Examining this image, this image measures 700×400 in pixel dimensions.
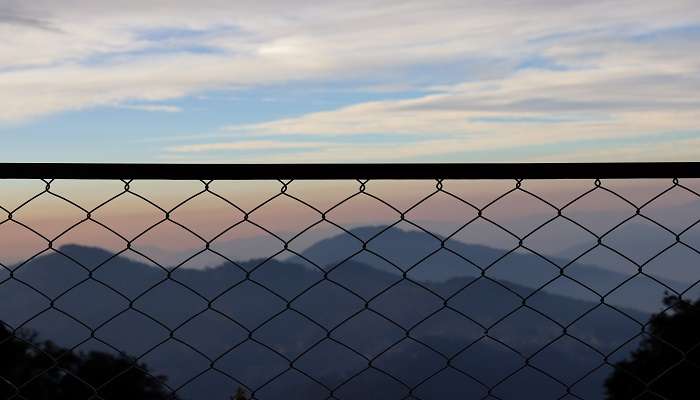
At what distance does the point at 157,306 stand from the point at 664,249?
178279mm

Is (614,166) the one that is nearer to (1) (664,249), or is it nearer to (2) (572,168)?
(2) (572,168)

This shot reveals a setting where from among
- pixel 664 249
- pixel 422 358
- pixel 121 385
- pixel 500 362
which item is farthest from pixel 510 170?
pixel 500 362

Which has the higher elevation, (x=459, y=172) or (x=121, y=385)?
(x=459, y=172)

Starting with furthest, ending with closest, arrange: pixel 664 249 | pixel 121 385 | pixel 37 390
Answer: pixel 37 390
pixel 121 385
pixel 664 249

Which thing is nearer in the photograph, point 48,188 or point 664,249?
point 48,188

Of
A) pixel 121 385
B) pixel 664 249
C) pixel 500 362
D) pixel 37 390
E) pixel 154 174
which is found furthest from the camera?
pixel 500 362

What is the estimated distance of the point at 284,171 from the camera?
3.29 meters

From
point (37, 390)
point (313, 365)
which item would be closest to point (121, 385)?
point (37, 390)

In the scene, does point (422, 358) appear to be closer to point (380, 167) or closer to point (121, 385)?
point (121, 385)

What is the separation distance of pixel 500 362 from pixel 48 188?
173254mm

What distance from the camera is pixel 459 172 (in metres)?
3.32

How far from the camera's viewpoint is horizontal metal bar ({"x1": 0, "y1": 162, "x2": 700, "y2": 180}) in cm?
327

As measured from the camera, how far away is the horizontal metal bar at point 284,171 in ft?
10.7

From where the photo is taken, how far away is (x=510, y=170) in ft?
11.1
